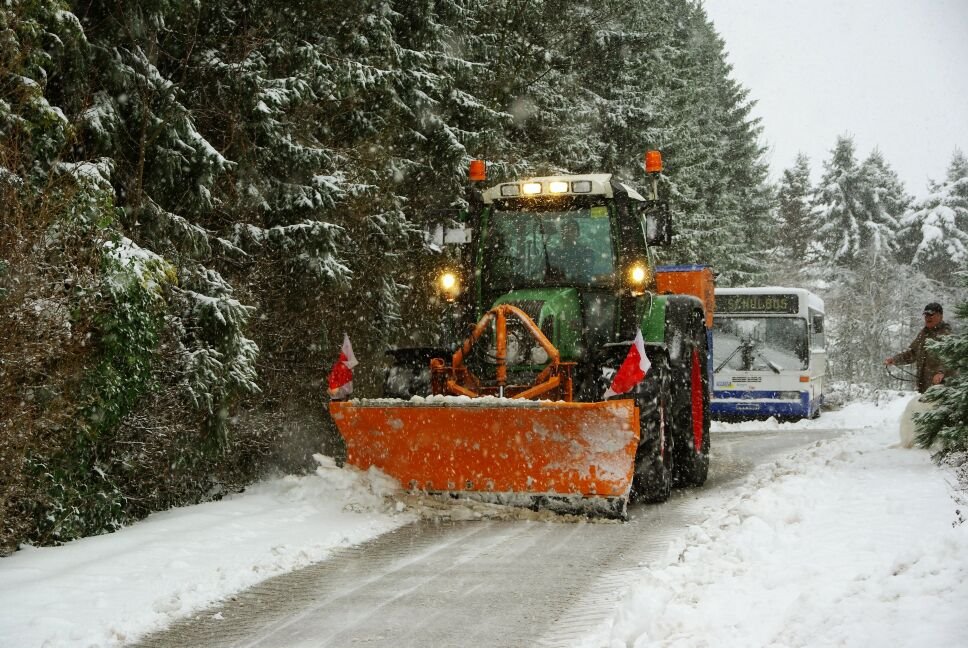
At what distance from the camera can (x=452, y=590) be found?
5430 millimetres

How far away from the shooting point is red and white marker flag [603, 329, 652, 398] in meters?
7.40

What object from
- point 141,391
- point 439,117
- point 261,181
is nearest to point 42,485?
point 141,391

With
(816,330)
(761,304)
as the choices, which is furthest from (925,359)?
(816,330)

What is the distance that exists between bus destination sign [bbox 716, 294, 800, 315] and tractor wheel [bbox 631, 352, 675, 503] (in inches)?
468

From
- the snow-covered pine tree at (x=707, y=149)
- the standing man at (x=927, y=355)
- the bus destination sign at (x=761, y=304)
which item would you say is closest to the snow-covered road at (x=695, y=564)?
the standing man at (x=927, y=355)

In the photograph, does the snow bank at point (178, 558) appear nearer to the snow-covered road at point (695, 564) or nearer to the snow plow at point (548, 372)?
the snow-covered road at point (695, 564)

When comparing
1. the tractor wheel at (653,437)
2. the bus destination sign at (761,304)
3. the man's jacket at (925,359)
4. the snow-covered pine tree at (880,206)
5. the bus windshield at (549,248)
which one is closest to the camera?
the tractor wheel at (653,437)

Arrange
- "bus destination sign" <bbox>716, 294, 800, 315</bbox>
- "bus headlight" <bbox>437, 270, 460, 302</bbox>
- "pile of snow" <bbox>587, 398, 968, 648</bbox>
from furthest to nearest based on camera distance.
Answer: "bus destination sign" <bbox>716, 294, 800, 315</bbox>, "bus headlight" <bbox>437, 270, 460, 302</bbox>, "pile of snow" <bbox>587, 398, 968, 648</bbox>

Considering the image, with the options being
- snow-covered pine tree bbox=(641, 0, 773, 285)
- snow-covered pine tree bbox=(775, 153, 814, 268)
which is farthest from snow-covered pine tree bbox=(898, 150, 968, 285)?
snow-covered pine tree bbox=(641, 0, 773, 285)

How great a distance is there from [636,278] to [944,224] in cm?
4702

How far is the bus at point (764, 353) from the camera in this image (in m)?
19.6

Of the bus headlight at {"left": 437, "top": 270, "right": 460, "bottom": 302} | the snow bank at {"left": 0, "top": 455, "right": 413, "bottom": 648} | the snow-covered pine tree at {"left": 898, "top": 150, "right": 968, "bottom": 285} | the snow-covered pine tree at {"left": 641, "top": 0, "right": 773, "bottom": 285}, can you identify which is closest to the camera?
the snow bank at {"left": 0, "top": 455, "right": 413, "bottom": 648}

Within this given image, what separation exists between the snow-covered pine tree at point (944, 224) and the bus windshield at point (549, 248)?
1732 inches

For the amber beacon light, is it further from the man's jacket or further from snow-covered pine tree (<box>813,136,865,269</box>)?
snow-covered pine tree (<box>813,136,865,269</box>)
